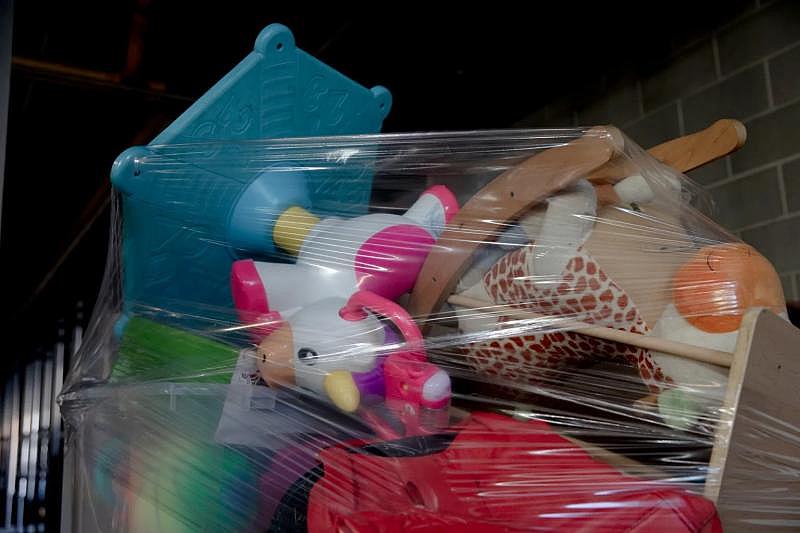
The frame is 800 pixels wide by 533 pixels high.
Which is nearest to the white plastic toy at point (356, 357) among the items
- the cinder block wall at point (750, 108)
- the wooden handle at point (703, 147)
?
the wooden handle at point (703, 147)

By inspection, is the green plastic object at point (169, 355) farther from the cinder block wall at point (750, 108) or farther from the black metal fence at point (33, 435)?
the black metal fence at point (33, 435)

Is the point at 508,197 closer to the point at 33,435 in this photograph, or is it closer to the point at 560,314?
the point at 560,314

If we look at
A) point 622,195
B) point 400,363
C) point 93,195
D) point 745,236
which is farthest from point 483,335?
point 93,195

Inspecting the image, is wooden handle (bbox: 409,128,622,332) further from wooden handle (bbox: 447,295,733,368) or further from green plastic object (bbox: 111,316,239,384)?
green plastic object (bbox: 111,316,239,384)

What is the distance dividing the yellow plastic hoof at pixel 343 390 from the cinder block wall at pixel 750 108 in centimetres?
114

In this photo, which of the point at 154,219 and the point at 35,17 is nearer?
the point at 154,219

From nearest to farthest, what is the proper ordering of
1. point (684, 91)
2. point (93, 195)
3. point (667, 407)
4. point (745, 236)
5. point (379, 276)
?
1. point (667, 407)
2. point (379, 276)
3. point (745, 236)
4. point (684, 91)
5. point (93, 195)

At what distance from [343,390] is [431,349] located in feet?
0.28

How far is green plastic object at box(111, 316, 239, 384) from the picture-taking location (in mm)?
661

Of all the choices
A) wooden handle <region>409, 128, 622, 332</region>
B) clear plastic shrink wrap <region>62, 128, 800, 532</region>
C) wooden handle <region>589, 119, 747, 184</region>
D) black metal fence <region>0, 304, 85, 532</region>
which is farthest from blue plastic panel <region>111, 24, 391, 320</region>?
black metal fence <region>0, 304, 85, 532</region>

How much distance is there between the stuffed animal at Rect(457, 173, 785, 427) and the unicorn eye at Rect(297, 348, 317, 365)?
13 centimetres

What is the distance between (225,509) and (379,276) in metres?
0.23

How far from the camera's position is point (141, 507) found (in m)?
0.66

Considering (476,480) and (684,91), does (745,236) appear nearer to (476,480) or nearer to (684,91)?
(684,91)
